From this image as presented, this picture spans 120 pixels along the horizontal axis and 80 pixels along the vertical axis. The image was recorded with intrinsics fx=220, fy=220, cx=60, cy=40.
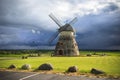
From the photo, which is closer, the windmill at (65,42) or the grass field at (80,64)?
the grass field at (80,64)

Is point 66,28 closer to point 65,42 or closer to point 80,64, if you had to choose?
point 65,42

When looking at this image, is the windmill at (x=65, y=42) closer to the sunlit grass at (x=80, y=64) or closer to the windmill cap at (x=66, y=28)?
the windmill cap at (x=66, y=28)

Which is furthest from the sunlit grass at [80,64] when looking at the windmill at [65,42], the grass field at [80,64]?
the windmill at [65,42]

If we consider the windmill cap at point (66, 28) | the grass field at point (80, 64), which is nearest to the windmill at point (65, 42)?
the windmill cap at point (66, 28)

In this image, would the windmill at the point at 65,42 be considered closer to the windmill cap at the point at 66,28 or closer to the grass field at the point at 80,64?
the windmill cap at the point at 66,28

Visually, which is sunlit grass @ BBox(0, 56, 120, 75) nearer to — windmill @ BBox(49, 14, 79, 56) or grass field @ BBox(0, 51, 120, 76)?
grass field @ BBox(0, 51, 120, 76)

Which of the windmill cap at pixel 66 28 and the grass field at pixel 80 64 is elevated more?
the windmill cap at pixel 66 28

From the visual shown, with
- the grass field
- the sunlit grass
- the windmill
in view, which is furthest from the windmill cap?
the sunlit grass

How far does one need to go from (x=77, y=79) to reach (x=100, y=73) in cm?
423

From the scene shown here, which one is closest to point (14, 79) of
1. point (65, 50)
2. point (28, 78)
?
point (28, 78)

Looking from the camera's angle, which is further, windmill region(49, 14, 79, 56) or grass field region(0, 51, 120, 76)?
windmill region(49, 14, 79, 56)

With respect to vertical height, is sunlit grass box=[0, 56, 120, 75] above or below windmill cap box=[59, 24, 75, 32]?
below

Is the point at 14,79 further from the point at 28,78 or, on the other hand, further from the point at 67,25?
the point at 67,25

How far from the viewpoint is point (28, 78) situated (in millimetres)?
22500
